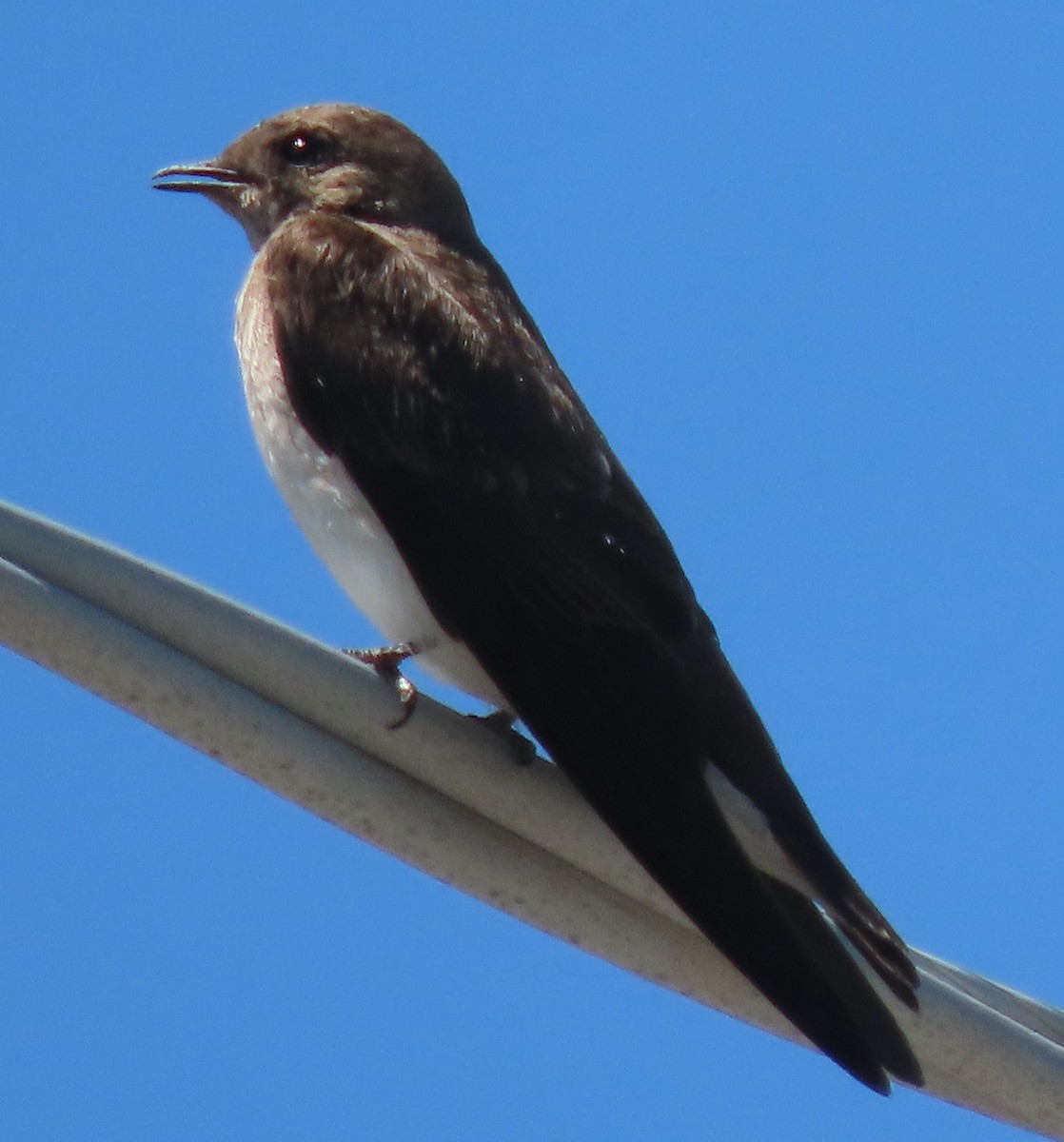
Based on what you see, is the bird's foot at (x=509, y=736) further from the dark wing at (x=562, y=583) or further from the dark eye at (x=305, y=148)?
the dark eye at (x=305, y=148)

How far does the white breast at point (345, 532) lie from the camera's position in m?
3.65

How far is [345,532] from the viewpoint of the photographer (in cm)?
375

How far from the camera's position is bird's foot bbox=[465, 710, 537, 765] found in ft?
10.5

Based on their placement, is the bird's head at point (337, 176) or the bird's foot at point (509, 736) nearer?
the bird's foot at point (509, 736)

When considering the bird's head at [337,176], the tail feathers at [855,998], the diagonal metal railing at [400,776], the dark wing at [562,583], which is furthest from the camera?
the bird's head at [337,176]

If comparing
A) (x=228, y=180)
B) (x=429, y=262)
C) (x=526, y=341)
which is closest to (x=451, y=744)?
(x=526, y=341)

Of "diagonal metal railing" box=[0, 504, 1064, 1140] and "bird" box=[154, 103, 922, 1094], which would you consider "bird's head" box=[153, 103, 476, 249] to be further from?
"diagonal metal railing" box=[0, 504, 1064, 1140]

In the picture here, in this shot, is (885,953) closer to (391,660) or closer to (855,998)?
(855,998)

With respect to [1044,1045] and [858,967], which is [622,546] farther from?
[1044,1045]

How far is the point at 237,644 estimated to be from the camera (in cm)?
263

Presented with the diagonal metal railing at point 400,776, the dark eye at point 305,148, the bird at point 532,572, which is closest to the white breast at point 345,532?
the bird at point 532,572

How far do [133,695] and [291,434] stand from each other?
1.42 m

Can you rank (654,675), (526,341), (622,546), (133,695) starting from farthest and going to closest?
(526,341) < (622,546) < (654,675) < (133,695)

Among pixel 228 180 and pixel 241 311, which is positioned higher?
pixel 228 180
